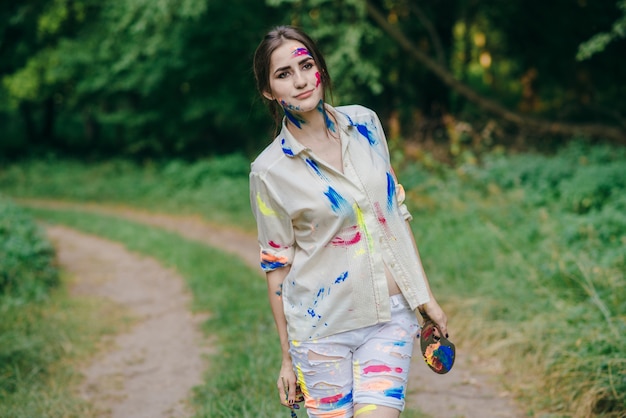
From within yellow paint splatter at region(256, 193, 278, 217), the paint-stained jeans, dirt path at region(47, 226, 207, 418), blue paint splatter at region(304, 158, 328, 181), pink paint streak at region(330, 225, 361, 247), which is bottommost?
dirt path at region(47, 226, 207, 418)

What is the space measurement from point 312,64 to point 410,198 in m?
6.89

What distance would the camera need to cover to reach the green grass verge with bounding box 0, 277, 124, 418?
4414 mm

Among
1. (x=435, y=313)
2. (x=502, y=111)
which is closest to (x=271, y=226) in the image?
(x=435, y=313)

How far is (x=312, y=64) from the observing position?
247 cm

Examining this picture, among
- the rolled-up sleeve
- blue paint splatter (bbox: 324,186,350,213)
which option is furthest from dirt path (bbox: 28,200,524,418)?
blue paint splatter (bbox: 324,186,350,213)

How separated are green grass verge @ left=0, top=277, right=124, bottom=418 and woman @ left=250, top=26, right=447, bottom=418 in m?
2.57

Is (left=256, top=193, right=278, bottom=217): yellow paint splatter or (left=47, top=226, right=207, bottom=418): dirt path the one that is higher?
(left=256, top=193, right=278, bottom=217): yellow paint splatter

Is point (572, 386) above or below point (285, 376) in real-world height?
below

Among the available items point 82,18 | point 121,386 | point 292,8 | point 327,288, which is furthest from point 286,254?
point 82,18

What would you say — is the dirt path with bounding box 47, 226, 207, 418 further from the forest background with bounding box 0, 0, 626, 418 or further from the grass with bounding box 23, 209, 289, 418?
the forest background with bounding box 0, 0, 626, 418

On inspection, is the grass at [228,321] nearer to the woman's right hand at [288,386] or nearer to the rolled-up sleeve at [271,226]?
the woman's right hand at [288,386]

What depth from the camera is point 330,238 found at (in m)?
2.32

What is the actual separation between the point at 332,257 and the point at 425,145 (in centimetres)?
900

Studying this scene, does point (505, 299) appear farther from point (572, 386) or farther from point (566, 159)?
point (566, 159)
